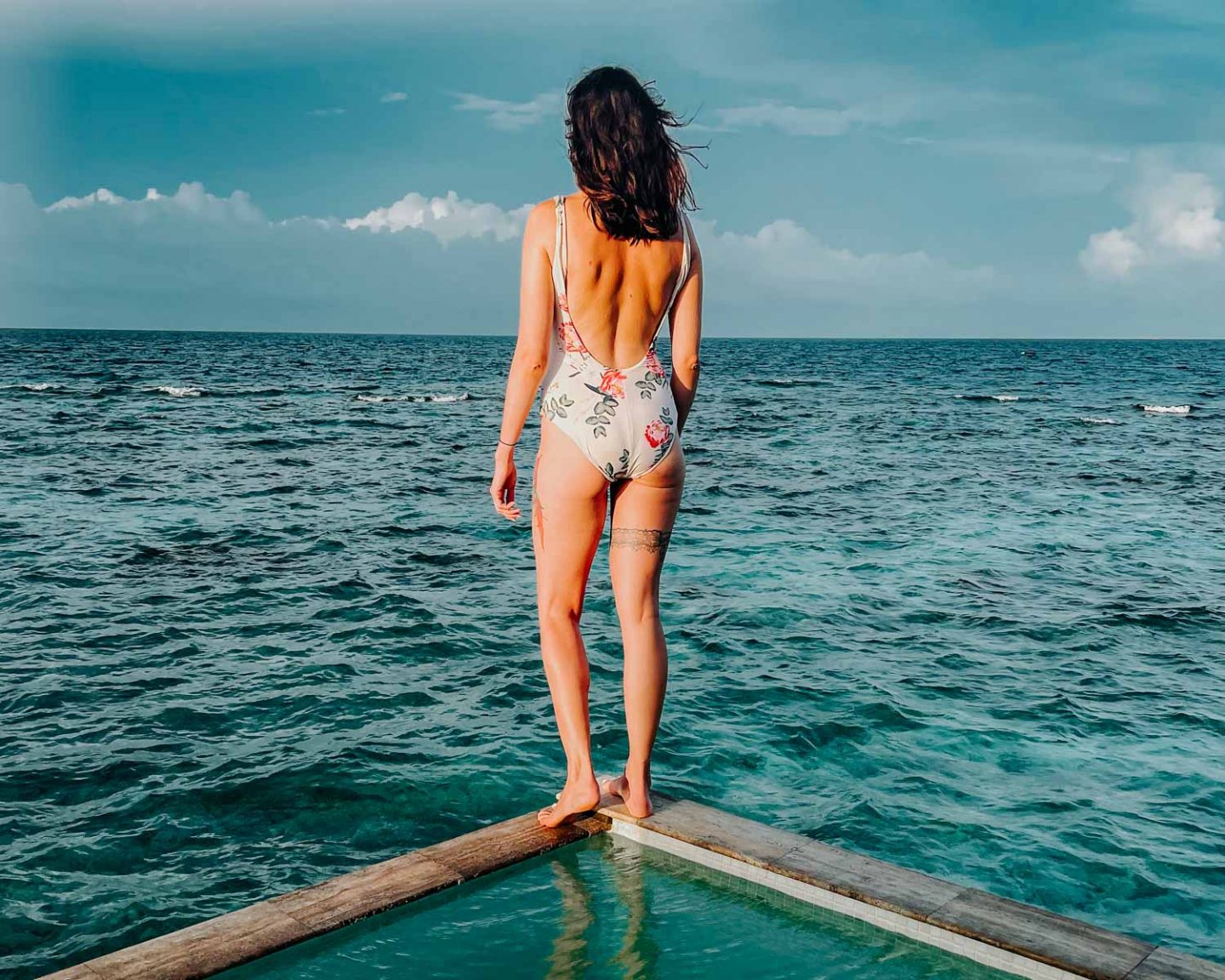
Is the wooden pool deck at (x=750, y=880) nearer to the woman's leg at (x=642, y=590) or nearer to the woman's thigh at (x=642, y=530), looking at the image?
the woman's leg at (x=642, y=590)

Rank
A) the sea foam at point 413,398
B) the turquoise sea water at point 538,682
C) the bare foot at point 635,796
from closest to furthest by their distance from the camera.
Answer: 1. the bare foot at point 635,796
2. the turquoise sea water at point 538,682
3. the sea foam at point 413,398

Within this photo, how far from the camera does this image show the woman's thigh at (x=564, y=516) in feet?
13.3

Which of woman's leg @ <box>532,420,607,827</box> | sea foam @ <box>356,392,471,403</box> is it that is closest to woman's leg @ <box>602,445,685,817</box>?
woman's leg @ <box>532,420,607,827</box>

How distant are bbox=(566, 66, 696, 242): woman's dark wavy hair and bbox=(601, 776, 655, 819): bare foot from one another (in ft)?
6.83

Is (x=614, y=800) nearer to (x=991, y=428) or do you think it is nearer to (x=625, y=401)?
(x=625, y=401)

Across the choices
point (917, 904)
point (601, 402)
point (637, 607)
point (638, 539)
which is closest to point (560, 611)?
point (637, 607)

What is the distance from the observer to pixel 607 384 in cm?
402

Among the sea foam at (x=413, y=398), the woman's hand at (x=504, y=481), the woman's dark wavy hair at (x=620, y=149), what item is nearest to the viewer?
the woman's dark wavy hair at (x=620, y=149)

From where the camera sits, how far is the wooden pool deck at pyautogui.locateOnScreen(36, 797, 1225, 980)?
319 centimetres

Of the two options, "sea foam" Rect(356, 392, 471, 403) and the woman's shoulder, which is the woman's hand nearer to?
the woman's shoulder

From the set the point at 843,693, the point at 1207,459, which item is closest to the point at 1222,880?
the point at 843,693

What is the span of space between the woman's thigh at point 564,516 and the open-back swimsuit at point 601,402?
0.18ft

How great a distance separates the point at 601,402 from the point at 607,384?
76 millimetres

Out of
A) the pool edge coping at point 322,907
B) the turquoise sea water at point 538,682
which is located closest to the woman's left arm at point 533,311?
the pool edge coping at point 322,907
